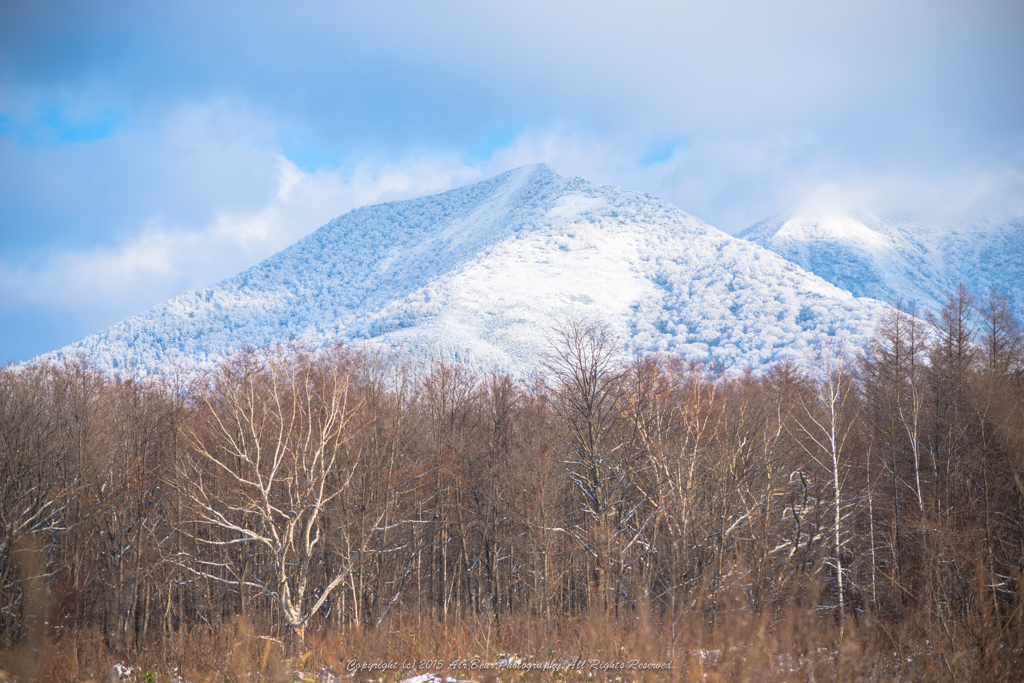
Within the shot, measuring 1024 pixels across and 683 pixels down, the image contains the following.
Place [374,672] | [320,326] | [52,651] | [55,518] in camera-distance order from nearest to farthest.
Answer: [374,672] → [52,651] → [55,518] → [320,326]

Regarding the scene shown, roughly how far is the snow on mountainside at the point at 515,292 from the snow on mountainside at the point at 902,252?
4237 centimetres

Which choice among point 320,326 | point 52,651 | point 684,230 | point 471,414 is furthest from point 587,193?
point 52,651

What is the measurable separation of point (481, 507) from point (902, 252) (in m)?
165

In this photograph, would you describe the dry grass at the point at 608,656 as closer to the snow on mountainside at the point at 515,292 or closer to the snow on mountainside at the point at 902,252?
the snow on mountainside at the point at 515,292

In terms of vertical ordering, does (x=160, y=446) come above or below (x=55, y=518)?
above

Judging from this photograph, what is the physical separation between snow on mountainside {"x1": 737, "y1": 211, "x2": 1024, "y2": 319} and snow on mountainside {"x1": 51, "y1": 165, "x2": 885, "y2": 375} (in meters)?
42.4

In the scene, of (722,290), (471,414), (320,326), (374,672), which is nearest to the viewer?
(374,672)

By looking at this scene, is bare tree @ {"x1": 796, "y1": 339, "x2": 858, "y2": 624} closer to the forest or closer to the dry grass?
the forest

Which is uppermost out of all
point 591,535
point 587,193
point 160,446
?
point 587,193

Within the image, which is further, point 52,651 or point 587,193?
point 587,193

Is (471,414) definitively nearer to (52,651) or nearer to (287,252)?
(52,651)

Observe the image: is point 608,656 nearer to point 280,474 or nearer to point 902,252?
point 280,474

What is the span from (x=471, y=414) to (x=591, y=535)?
16.6m

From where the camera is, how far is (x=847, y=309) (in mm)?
73250
